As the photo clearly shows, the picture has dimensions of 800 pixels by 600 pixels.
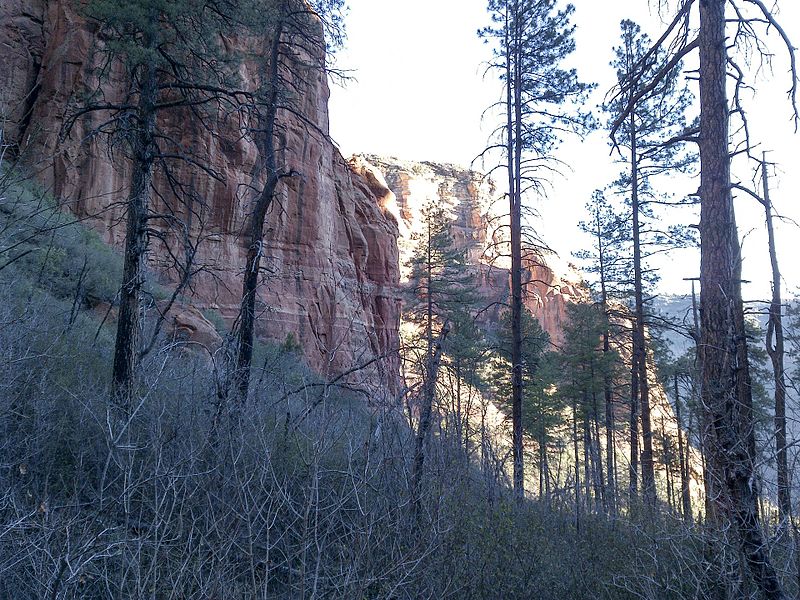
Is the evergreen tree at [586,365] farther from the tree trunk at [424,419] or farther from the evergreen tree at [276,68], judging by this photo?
the tree trunk at [424,419]

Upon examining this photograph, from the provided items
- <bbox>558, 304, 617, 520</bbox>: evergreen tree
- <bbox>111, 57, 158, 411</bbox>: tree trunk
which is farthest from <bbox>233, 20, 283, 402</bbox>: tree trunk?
<bbox>558, 304, 617, 520</bbox>: evergreen tree

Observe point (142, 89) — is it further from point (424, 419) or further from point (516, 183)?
point (516, 183)

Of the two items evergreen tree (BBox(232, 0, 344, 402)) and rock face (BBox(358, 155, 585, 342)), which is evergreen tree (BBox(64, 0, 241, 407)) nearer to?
evergreen tree (BBox(232, 0, 344, 402))

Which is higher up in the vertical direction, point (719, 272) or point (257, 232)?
point (257, 232)

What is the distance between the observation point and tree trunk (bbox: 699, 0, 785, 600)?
527 cm

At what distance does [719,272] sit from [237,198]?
12.9 metres

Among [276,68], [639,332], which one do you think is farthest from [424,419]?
[639,332]

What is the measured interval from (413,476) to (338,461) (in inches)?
50.6

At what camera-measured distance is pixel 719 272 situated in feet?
20.1

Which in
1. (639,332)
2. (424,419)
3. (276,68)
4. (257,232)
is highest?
(276,68)

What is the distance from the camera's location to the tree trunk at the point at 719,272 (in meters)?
5.27

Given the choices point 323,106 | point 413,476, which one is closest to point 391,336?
point 323,106

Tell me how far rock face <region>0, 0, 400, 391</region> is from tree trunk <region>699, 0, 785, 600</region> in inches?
247

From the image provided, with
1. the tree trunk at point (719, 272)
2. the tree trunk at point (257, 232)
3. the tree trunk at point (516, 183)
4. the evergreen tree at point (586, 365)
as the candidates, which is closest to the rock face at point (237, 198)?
the tree trunk at point (257, 232)
